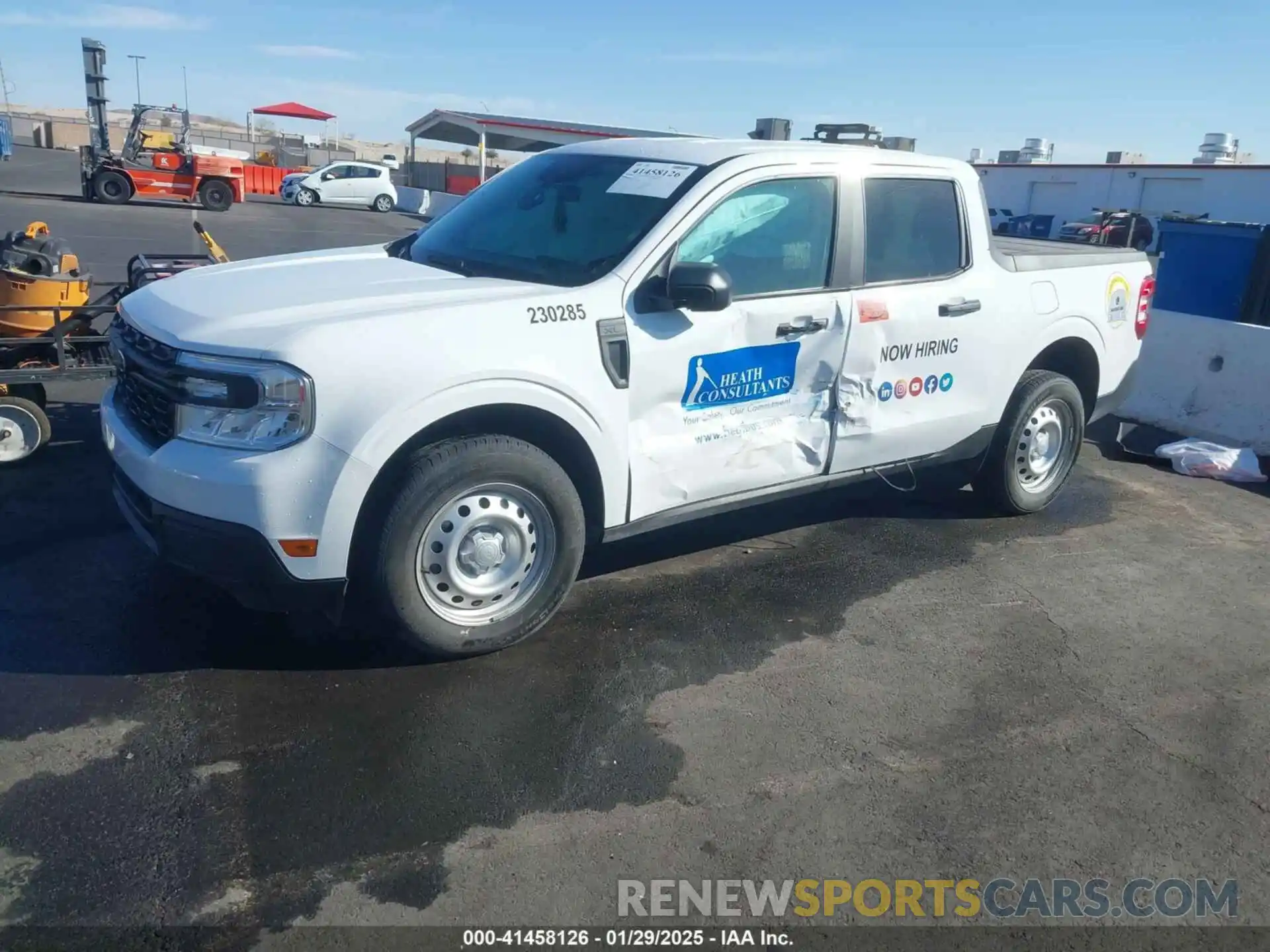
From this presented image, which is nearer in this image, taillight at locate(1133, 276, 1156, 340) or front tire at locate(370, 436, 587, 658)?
front tire at locate(370, 436, 587, 658)

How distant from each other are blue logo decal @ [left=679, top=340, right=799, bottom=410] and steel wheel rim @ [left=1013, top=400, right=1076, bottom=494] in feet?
6.63

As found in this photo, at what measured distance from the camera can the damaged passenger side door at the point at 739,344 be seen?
4215mm

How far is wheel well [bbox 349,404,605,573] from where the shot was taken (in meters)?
3.76

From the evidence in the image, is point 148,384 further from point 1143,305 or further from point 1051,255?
point 1143,305

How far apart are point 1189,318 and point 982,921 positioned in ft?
23.4

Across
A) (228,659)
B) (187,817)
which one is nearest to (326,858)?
(187,817)

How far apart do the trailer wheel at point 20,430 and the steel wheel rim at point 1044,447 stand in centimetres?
563

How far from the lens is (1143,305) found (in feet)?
21.4

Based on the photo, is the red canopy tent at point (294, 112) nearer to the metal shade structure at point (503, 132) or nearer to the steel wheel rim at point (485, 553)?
the metal shade structure at point (503, 132)

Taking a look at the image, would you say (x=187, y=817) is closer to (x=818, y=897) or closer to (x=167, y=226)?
(x=818, y=897)

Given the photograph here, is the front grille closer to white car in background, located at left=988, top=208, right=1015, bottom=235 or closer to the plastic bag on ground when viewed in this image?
the plastic bag on ground

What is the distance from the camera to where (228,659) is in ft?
13.2

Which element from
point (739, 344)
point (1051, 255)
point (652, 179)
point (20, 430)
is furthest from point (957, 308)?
point (20, 430)

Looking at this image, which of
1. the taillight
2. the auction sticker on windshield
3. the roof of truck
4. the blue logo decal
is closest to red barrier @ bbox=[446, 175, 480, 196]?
the taillight
